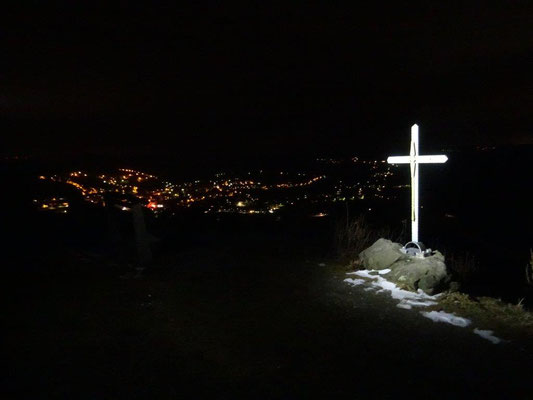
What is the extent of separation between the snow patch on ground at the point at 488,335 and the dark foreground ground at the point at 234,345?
0.14 meters

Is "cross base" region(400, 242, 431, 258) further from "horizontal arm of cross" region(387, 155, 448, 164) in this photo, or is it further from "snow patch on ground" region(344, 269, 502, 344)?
"horizontal arm of cross" region(387, 155, 448, 164)

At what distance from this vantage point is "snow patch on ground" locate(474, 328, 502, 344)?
5152mm

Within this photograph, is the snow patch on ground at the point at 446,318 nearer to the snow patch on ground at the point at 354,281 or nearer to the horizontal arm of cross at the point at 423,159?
the snow patch on ground at the point at 354,281

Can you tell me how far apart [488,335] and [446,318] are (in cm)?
65

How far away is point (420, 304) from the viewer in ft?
21.3

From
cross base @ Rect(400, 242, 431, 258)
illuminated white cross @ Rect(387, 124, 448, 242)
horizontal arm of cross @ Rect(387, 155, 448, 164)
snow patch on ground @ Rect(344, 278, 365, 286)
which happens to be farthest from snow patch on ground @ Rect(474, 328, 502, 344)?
horizontal arm of cross @ Rect(387, 155, 448, 164)

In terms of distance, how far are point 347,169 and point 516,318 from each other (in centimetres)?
3043

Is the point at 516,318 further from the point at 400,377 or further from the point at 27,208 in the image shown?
the point at 27,208

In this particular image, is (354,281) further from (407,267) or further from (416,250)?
(416,250)

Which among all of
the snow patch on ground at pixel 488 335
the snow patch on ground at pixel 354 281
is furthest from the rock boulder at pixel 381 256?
the snow patch on ground at pixel 488 335

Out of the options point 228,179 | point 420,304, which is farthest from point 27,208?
point 228,179

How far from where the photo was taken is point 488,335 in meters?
5.30

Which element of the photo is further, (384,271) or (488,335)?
(384,271)

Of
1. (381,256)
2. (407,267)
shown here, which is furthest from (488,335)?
(381,256)
